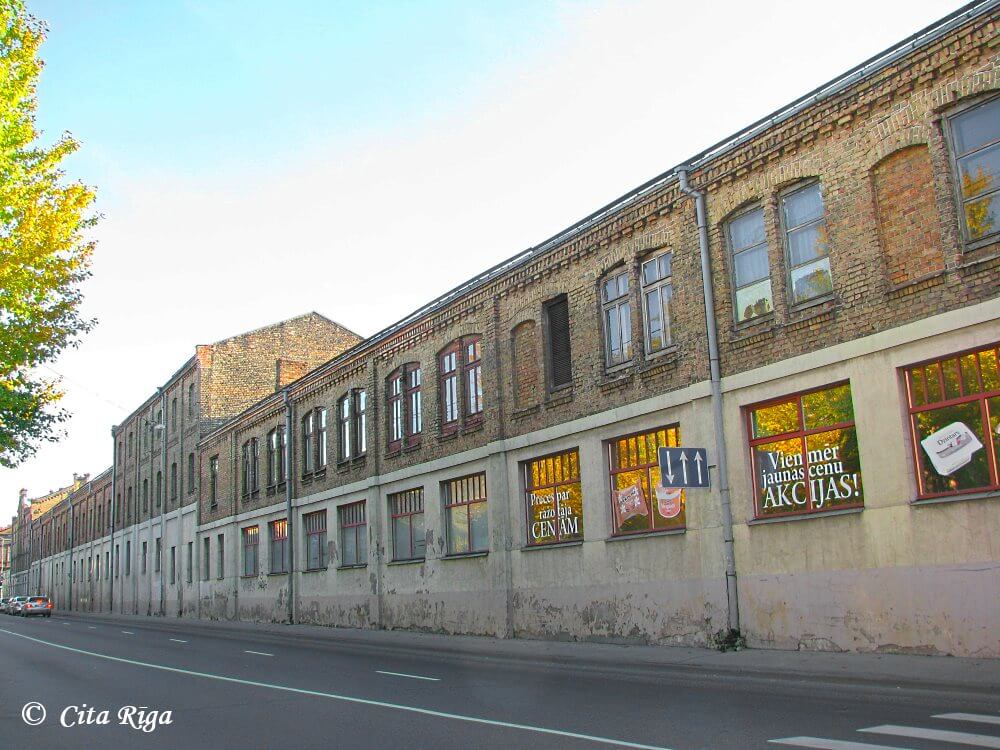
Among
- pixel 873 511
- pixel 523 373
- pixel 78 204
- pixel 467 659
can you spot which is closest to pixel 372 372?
pixel 523 373

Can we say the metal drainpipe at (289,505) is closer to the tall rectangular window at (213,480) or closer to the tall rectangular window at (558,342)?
the tall rectangular window at (213,480)

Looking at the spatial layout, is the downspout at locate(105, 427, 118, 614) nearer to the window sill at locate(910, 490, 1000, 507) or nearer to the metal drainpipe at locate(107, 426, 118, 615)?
the metal drainpipe at locate(107, 426, 118, 615)

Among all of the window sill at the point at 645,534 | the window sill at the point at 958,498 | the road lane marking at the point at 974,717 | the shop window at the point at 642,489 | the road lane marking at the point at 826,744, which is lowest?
the road lane marking at the point at 974,717

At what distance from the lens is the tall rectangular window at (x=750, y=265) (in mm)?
16375

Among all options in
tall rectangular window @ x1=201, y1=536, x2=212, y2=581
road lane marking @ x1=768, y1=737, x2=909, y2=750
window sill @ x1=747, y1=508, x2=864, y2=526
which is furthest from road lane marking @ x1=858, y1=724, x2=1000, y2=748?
tall rectangular window @ x1=201, y1=536, x2=212, y2=581

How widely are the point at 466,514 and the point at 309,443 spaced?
11192 mm

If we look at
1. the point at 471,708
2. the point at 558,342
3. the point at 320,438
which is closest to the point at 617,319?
the point at 558,342

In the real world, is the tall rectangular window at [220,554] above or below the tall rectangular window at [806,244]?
below

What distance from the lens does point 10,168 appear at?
20.3 m

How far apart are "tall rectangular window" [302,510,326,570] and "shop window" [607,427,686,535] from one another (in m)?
15.2

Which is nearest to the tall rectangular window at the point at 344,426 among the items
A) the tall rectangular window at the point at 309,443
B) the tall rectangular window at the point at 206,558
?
the tall rectangular window at the point at 309,443

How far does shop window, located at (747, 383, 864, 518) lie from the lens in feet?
48.3

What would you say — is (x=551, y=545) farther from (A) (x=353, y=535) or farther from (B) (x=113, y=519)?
(B) (x=113, y=519)

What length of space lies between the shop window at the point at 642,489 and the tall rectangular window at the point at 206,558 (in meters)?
28.2
